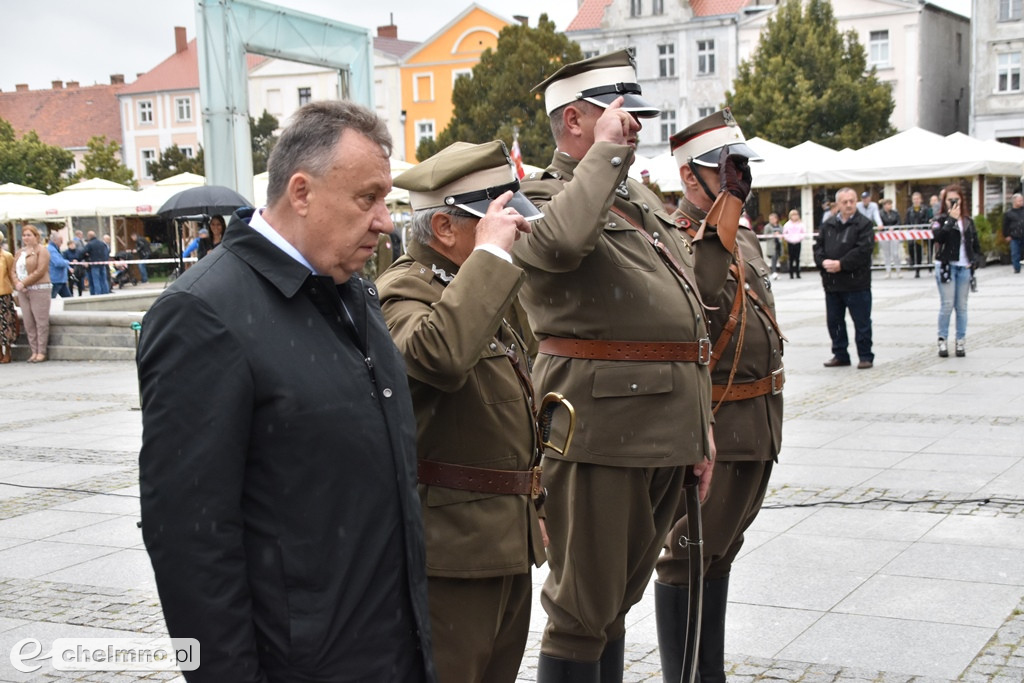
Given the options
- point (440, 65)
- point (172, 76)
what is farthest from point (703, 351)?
point (172, 76)

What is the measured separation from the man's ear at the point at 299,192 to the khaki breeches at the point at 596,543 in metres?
1.49

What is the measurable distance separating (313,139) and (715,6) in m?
55.5

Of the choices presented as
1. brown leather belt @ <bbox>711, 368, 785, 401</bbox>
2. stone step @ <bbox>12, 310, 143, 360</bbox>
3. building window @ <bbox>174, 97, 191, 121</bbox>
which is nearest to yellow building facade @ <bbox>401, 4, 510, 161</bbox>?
building window @ <bbox>174, 97, 191, 121</bbox>

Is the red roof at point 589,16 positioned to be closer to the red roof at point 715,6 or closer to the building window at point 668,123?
the red roof at point 715,6

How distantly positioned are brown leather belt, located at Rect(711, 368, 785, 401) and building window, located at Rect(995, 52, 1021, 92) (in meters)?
48.2

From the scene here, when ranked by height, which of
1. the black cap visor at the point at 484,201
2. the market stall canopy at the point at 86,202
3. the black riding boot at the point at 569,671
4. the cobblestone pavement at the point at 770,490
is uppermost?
the market stall canopy at the point at 86,202

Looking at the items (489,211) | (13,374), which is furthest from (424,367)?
(13,374)

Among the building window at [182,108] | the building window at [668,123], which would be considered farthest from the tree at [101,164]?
the building window at [668,123]

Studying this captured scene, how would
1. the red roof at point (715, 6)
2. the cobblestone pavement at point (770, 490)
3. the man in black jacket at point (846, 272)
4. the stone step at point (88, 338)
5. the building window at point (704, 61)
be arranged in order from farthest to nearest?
the red roof at point (715, 6) < the building window at point (704, 61) < the stone step at point (88, 338) < the man in black jacket at point (846, 272) < the cobblestone pavement at point (770, 490)

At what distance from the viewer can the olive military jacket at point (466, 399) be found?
8.73 feet

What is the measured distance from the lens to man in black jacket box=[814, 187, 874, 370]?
41.9 ft

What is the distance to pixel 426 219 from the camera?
9.70 feet

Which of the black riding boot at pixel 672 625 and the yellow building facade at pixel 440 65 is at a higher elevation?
the yellow building facade at pixel 440 65

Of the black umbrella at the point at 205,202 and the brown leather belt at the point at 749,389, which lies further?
the black umbrella at the point at 205,202
